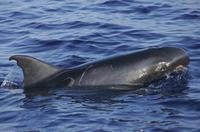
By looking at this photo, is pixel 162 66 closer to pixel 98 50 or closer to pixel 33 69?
pixel 33 69

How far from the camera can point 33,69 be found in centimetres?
1309

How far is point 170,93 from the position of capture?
12.6m

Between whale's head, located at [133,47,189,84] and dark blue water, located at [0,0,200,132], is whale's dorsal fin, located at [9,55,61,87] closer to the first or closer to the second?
dark blue water, located at [0,0,200,132]

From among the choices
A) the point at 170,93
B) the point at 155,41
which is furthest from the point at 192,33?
the point at 170,93

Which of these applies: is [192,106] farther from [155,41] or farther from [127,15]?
[127,15]

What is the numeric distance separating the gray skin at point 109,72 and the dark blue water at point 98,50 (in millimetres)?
335

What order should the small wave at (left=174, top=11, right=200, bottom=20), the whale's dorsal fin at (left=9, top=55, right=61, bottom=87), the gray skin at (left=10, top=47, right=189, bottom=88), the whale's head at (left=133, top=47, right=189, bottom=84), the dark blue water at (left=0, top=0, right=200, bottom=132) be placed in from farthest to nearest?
the small wave at (left=174, top=11, right=200, bottom=20), the whale's head at (left=133, top=47, right=189, bottom=84), the gray skin at (left=10, top=47, right=189, bottom=88), the whale's dorsal fin at (left=9, top=55, right=61, bottom=87), the dark blue water at (left=0, top=0, right=200, bottom=132)

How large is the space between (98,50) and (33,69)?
13.6 ft

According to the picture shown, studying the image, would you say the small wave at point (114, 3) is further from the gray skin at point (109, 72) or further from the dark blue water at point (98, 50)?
the gray skin at point (109, 72)

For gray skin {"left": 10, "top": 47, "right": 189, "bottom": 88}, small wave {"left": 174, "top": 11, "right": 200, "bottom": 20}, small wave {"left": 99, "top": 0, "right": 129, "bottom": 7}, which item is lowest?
gray skin {"left": 10, "top": 47, "right": 189, "bottom": 88}

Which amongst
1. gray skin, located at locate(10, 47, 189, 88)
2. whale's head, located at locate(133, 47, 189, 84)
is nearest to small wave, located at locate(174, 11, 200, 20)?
whale's head, located at locate(133, 47, 189, 84)

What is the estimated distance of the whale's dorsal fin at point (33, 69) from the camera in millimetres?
12953

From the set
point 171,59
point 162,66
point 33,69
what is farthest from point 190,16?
point 33,69

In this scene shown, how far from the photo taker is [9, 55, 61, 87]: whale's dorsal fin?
13.0 meters
